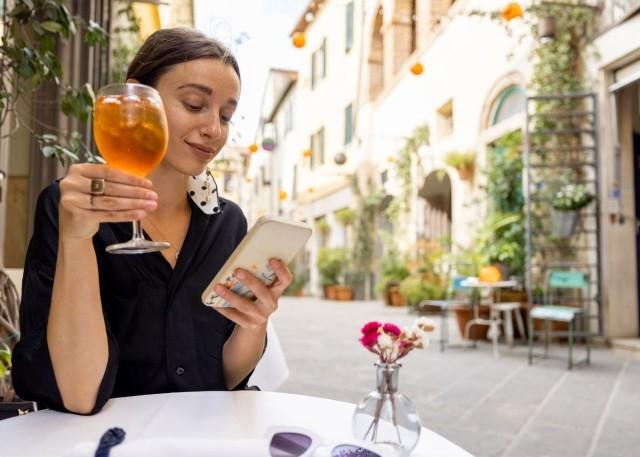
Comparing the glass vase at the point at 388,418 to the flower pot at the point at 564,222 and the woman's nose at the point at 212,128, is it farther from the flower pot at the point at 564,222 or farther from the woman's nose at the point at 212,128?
the flower pot at the point at 564,222

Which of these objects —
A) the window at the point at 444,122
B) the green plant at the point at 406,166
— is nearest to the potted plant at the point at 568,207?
the window at the point at 444,122

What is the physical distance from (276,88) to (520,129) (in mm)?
17888

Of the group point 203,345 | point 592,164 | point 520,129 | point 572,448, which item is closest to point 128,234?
point 203,345

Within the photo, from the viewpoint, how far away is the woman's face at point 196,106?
1174 millimetres

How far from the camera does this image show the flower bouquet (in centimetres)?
79

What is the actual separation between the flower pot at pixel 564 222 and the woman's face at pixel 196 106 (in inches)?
214

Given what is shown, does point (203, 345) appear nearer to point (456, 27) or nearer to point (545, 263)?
point (545, 263)

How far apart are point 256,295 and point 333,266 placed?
13461 millimetres

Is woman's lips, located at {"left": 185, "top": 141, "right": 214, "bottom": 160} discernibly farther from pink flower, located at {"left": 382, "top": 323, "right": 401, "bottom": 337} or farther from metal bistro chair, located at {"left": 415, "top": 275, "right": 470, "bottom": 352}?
metal bistro chair, located at {"left": 415, "top": 275, "right": 470, "bottom": 352}

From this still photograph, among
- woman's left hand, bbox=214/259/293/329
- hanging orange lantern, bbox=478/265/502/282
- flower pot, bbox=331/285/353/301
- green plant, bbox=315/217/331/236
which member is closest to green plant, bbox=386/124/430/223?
flower pot, bbox=331/285/353/301

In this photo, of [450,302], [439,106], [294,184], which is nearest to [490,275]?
[450,302]

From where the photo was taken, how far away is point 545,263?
648 centimetres

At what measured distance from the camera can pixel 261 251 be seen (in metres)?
0.92

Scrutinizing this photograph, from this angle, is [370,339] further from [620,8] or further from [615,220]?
[620,8]
